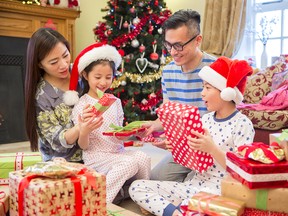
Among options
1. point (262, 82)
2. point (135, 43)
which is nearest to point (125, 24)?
point (135, 43)

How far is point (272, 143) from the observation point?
1146mm

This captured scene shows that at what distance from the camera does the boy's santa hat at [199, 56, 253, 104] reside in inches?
58.1

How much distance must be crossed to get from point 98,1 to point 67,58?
356 cm

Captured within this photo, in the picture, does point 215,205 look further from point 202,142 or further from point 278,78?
point 278,78

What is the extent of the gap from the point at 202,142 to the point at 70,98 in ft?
2.54

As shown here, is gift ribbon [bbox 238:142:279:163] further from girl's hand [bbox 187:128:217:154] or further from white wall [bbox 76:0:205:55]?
white wall [bbox 76:0:205:55]

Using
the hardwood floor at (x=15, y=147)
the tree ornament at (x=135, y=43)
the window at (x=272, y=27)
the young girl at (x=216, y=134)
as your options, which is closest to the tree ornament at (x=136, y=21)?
the tree ornament at (x=135, y=43)

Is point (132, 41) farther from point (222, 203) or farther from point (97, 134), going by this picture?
point (222, 203)

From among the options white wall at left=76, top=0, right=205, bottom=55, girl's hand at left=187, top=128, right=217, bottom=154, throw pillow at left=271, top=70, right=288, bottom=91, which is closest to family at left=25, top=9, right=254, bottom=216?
girl's hand at left=187, top=128, right=217, bottom=154

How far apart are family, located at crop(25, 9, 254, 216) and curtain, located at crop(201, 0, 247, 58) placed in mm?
2363

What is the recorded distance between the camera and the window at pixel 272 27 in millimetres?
4055

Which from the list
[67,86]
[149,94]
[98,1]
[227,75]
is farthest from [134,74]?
[227,75]

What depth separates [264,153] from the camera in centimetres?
105

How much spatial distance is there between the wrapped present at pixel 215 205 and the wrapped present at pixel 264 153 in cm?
15
